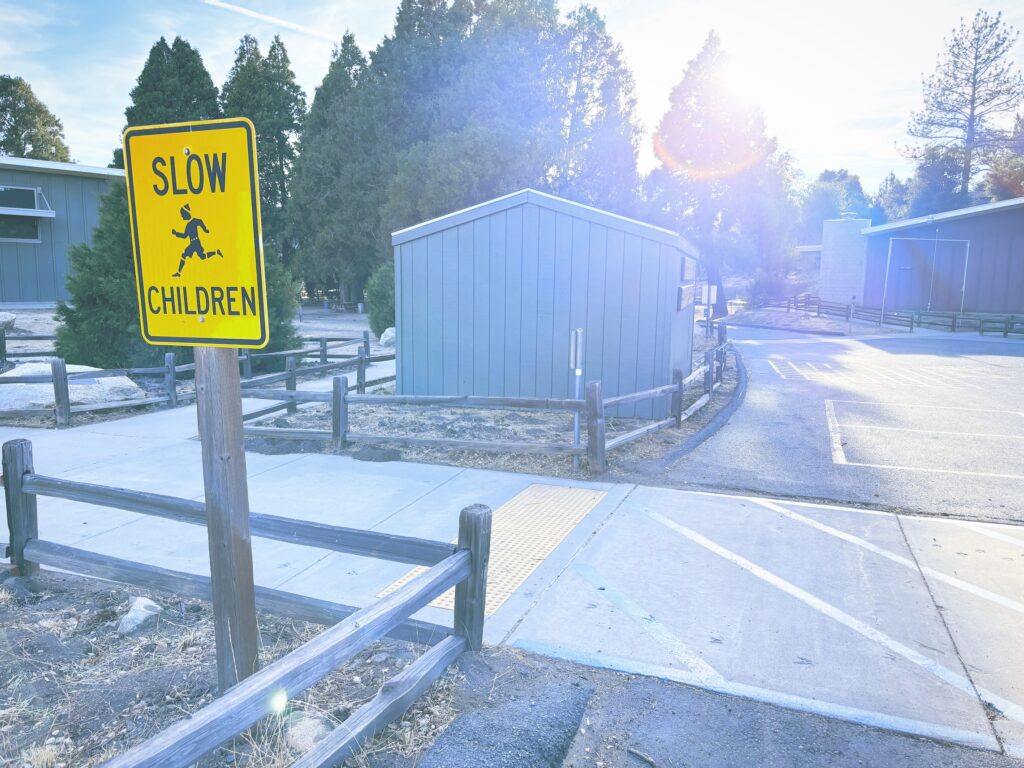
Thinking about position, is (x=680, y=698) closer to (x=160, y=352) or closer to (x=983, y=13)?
(x=160, y=352)

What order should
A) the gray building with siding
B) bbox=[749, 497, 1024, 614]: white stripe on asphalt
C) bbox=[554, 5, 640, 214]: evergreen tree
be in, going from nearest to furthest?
bbox=[749, 497, 1024, 614]: white stripe on asphalt → the gray building with siding → bbox=[554, 5, 640, 214]: evergreen tree

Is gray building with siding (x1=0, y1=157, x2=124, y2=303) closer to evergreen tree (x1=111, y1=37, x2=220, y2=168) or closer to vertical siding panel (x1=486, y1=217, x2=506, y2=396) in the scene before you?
evergreen tree (x1=111, y1=37, x2=220, y2=168)

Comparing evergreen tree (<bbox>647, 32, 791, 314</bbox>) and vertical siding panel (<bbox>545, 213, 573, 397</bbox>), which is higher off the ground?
evergreen tree (<bbox>647, 32, 791, 314</bbox>)

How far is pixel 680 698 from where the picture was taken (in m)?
3.47

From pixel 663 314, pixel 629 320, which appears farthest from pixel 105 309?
pixel 663 314

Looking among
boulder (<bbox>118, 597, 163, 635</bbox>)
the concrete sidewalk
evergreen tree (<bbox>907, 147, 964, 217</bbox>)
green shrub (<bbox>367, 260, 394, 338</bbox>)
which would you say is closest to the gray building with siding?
→ green shrub (<bbox>367, 260, 394, 338</bbox>)

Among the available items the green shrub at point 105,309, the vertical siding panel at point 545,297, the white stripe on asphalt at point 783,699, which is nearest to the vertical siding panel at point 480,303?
the vertical siding panel at point 545,297

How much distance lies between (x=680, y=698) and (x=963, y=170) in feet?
186

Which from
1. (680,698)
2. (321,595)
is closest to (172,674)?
(321,595)

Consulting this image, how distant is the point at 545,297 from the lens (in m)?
11.1

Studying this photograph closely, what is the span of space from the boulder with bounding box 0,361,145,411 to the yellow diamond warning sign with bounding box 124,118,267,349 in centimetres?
968

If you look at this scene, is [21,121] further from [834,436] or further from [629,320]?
[834,436]

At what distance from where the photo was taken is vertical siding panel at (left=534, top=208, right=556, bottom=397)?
432 inches

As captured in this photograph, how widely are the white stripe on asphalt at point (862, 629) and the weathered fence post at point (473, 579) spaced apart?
2340mm
